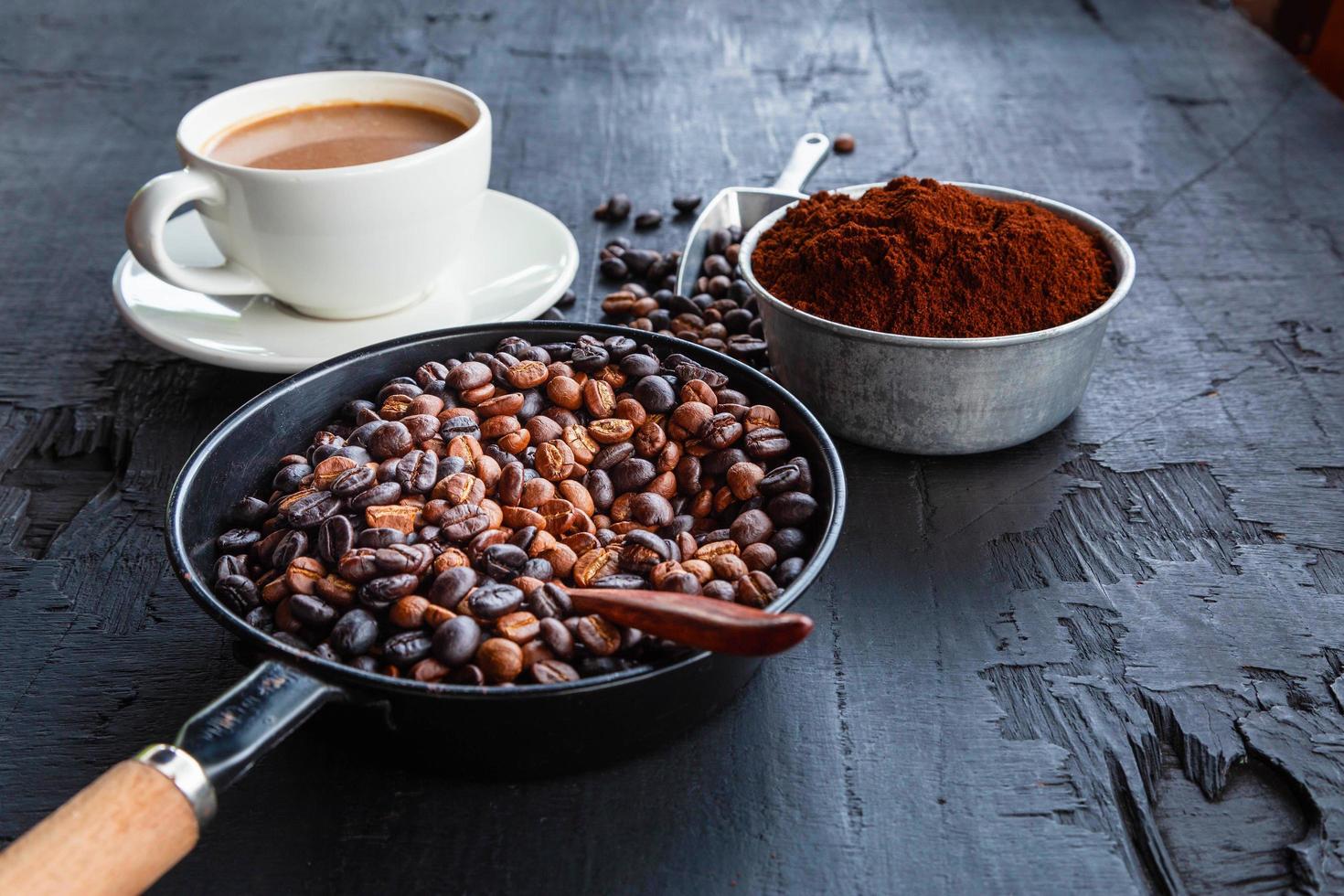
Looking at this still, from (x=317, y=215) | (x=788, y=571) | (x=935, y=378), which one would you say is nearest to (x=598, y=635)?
(x=788, y=571)

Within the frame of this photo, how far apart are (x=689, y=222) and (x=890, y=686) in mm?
818

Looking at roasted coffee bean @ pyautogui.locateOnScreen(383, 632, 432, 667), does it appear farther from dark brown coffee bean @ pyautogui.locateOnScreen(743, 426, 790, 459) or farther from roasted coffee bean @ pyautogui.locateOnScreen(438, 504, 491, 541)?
dark brown coffee bean @ pyautogui.locateOnScreen(743, 426, 790, 459)

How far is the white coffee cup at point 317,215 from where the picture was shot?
105 cm

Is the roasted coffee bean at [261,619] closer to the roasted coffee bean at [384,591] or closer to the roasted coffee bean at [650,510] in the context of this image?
the roasted coffee bean at [384,591]

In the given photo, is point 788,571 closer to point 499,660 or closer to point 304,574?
point 499,660

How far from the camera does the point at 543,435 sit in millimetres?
888

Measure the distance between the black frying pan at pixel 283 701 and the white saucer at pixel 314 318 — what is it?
0.76 feet

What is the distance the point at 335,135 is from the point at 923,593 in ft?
2.55

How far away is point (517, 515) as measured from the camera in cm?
81

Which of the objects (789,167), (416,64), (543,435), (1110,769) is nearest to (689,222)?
(789,167)

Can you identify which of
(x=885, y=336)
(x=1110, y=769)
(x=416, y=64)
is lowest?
(x=416, y=64)

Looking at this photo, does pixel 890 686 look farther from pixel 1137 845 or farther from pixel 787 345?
pixel 787 345

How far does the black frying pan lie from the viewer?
53 centimetres

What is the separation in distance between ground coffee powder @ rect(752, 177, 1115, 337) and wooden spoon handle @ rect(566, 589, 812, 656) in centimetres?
41
